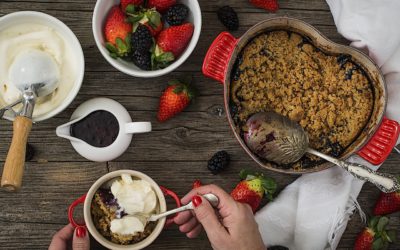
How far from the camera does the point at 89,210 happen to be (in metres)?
1.30

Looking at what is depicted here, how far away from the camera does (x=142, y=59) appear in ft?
4.16

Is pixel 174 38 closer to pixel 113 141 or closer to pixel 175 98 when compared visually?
pixel 175 98

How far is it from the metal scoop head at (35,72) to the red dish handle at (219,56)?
37cm

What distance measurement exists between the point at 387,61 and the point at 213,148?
1.73 feet

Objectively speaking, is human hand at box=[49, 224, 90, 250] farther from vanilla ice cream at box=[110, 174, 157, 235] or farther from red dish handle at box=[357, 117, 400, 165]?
red dish handle at box=[357, 117, 400, 165]

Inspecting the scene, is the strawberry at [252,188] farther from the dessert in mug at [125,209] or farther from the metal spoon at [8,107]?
the metal spoon at [8,107]

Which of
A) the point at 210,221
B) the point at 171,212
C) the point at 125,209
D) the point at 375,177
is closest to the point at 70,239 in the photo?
the point at 125,209

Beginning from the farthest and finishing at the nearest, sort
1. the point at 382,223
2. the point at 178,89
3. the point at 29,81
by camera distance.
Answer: the point at 382,223
the point at 178,89
the point at 29,81

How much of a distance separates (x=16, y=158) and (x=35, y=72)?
0.23 meters

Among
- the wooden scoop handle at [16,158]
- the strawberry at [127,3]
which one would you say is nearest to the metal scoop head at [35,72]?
the wooden scoop handle at [16,158]

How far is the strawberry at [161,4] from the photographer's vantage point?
4.31 ft

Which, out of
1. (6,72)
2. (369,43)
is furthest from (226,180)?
(6,72)

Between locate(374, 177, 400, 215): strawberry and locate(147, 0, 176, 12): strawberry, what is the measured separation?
0.78 metres

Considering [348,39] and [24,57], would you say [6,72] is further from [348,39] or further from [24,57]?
[348,39]
